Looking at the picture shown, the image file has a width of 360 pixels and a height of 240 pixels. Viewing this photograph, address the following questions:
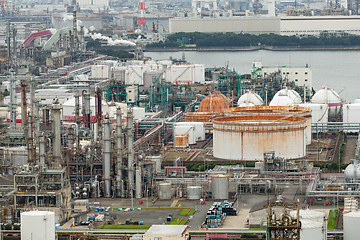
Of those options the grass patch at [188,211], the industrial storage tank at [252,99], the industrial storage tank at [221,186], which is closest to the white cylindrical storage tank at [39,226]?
the grass patch at [188,211]

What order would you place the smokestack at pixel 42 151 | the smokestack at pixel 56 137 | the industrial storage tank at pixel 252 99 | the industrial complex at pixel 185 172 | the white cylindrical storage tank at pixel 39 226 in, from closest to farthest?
the white cylindrical storage tank at pixel 39 226
the industrial complex at pixel 185 172
the smokestack at pixel 42 151
the smokestack at pixel 56 137
the industrial storage tank at pixel 252 99

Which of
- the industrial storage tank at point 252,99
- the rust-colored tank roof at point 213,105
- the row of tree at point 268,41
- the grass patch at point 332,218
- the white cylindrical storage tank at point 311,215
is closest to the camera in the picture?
the white cylindrical storage tank at point 311,215

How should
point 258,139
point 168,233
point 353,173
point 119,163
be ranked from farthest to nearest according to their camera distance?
point 258,139
point 119,163
point 353,173
point 168,233

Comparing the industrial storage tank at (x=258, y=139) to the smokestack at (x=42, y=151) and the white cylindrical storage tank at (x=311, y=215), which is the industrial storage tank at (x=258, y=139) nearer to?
the smokestack at (x=42, y=151)

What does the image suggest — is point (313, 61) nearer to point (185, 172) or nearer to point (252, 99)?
point (252, 99)

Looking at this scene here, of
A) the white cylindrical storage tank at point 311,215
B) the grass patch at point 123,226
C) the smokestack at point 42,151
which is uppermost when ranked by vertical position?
the smokestack at point 42,151

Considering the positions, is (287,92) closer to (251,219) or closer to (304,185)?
(304,185)

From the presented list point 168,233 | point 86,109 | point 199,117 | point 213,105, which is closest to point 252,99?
point 213,105

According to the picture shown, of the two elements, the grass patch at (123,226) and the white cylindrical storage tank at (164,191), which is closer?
the grass patch at (123,226)
